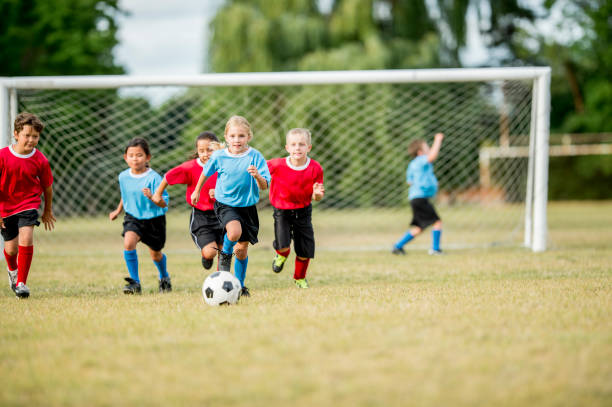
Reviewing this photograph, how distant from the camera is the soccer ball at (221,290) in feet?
14.6

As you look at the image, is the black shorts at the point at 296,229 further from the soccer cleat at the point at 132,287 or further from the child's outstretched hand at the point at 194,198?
the soccer cleat at the point at 132,287

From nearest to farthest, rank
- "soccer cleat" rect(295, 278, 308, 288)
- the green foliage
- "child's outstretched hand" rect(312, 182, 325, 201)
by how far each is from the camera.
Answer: "child's outstretched hand" rect(312, 182, 325, 201) < "soccer cleat" rect(295, 278, 308, 288) < the green foliage

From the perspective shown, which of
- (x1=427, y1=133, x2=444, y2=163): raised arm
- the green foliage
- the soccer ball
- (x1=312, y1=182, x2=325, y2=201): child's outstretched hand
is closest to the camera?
the soccer ball

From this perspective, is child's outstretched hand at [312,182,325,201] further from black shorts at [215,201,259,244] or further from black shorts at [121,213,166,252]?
black shorts at [121,213,166,252]

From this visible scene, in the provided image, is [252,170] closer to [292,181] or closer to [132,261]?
[292,181]

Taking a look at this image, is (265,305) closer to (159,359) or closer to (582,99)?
(159,359)

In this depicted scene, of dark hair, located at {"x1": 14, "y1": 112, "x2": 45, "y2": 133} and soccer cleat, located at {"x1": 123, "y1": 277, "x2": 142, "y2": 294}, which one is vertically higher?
A: dark hair, located at {"x1": 14, "y1": 112, "x2": 45, "y2": 133}

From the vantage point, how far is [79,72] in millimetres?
21906

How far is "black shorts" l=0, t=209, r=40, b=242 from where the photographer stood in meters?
5.20

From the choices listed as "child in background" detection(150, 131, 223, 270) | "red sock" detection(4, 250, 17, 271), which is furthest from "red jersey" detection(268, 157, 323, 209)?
"red sock" detection(4, 250, 17, 271)

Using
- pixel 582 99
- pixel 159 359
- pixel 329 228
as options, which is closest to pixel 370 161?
pixel 329 228

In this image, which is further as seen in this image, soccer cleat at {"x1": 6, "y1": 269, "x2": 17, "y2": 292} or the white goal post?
the white goal post

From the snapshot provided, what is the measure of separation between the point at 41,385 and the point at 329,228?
1145 cm

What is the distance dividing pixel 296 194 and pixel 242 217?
0.60 metres
